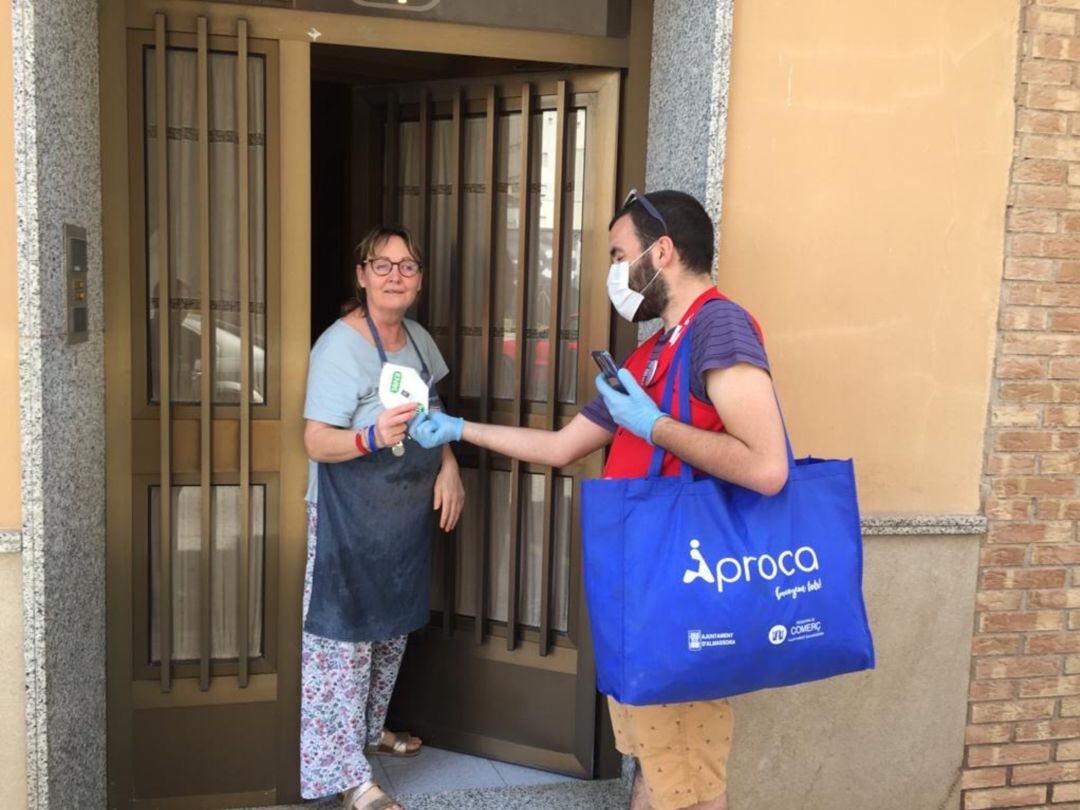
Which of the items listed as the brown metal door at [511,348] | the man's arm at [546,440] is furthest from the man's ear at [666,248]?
the brown metal door at [511,348]

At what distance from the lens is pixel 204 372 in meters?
3.15

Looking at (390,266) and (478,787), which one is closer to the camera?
(390,266)

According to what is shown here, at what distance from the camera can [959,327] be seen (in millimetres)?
3238

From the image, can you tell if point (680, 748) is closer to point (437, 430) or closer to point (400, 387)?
point (437, 430)

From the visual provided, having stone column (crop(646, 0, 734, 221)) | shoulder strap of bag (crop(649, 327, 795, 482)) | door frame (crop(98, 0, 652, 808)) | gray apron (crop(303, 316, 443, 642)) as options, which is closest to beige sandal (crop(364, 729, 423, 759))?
door frame (crop(98, 0, 652, 808))

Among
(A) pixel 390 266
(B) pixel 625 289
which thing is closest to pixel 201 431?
(A) pixel 390 266

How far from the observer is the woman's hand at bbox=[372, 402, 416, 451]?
9.18 feet

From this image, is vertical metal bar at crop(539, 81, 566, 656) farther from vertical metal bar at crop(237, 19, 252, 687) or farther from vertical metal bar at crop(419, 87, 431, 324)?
vertical metal bar at crop(237, 19, 252, 687)

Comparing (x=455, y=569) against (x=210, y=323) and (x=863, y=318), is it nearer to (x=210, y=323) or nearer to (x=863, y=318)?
(x=210, y=323)

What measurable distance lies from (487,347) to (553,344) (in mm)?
253

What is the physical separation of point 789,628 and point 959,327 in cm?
146

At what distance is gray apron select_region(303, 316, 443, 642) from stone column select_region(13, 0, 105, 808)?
2.17ft

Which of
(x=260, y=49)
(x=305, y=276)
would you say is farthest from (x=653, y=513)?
(x=260, y=49)

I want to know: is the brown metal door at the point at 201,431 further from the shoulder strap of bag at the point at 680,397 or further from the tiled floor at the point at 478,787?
the shoulder strap of bag at the point at 680,397
